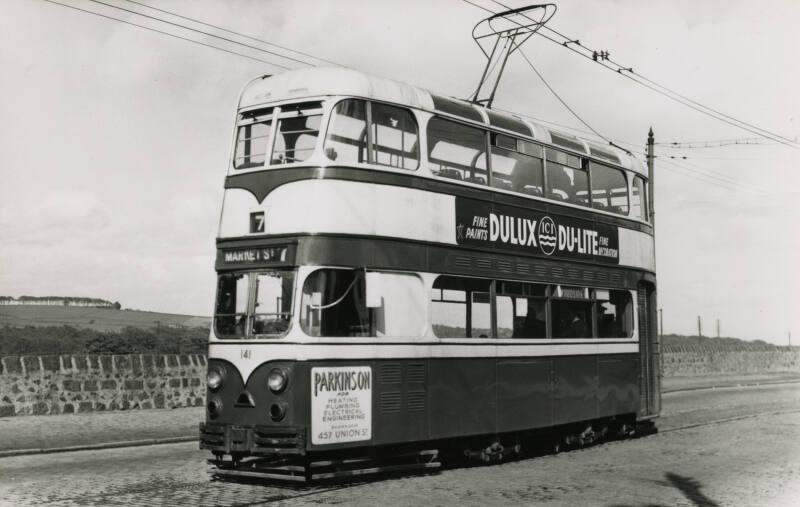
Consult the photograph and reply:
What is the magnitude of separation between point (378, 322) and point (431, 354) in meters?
0.98

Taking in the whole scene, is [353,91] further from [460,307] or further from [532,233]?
[532,233]

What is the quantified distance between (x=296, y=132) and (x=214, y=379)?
3094 mm

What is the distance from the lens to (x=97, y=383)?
1797 cm

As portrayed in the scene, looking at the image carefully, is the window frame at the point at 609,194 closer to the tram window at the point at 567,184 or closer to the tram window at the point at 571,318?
the tram window at the point at 567,184

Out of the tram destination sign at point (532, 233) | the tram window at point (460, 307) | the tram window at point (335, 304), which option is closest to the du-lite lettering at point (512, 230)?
the tram destination sign at point (532, 233)

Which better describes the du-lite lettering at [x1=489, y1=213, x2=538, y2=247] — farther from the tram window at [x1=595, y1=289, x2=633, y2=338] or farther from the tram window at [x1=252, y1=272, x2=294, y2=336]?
the tram window at [x1=252, y1=272, x2=294, y2=336]

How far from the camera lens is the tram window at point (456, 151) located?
39.0 ft

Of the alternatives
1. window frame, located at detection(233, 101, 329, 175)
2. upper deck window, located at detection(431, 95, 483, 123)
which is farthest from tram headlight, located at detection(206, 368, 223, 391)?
upper deck window, located at detection(431, 95, 483, 123)

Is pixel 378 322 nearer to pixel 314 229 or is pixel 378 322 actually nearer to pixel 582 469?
pixel 314 229

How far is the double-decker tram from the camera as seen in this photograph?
10.4 metres

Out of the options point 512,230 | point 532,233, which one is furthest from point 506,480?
point 532,233

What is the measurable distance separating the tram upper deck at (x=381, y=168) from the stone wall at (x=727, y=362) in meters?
24.7

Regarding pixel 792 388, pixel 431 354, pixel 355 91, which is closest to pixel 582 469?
pixel 431 354

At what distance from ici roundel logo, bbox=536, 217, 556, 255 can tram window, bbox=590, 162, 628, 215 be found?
1.47 meters
